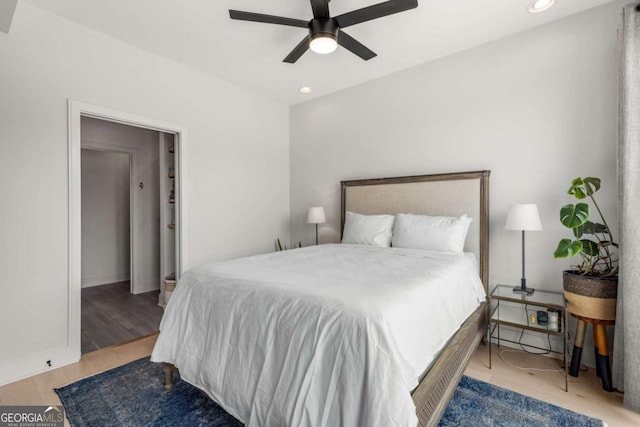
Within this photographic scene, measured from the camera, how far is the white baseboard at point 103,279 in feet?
15.5

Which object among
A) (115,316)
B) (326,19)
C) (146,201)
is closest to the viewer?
(326,19)

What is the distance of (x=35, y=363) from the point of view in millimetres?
2283

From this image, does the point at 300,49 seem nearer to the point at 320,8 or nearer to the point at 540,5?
the point at 320,8

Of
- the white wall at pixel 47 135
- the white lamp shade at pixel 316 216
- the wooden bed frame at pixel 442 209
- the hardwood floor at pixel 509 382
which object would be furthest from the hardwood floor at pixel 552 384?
the white wall at pixel 47 135

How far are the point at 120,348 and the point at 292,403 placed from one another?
2.28 m

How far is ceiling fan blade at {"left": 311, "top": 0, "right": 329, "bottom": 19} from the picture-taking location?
1861 millimetres

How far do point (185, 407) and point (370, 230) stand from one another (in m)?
2.15

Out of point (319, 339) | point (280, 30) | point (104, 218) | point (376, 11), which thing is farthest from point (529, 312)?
point (104, 218)

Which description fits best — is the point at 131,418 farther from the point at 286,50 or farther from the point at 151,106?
the point at 286,50

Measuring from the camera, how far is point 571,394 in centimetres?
201

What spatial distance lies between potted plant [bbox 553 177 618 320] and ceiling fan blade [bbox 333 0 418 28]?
1.75 m

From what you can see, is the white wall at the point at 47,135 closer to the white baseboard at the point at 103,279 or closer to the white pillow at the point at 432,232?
the white pillow at the point at 432,232

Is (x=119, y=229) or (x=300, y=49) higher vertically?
(x=300, y=49)

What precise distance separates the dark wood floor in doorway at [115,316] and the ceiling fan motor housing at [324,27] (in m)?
3.17
